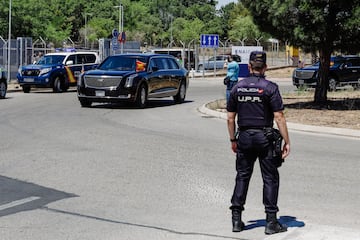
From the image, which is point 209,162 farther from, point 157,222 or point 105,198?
point 157,222

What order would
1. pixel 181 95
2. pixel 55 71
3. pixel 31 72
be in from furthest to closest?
pixel 55 71, pixel 31 72, pixel 181 95

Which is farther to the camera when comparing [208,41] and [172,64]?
[208,41]

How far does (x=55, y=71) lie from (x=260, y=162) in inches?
932

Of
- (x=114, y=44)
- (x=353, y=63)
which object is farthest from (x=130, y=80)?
(x=114, y=44)

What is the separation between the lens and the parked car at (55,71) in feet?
94.9

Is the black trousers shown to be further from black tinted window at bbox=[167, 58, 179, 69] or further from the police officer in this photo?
black tinted window at bbox=[167, 58, 179, 69]

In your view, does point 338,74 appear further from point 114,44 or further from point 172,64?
point 114,44

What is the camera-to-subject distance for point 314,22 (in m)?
18.1

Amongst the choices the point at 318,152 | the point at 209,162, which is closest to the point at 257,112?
the point at 209,162

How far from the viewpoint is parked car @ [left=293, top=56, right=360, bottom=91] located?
104 feet

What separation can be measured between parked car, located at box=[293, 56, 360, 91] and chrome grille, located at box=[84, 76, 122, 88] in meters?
13.3

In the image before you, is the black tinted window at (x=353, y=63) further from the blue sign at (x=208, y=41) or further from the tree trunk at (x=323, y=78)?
the tree trunk at (x=323, y=78)

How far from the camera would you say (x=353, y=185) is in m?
9.26

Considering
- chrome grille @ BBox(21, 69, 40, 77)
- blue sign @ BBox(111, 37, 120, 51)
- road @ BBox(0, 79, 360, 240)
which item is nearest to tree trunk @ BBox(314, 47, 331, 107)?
road @ BBox(0, 79, 360, 240)
